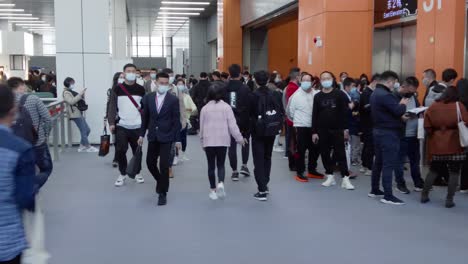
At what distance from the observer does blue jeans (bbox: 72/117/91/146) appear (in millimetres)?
11062

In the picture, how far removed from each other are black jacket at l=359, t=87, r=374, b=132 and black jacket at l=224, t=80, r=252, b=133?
82.1 inches

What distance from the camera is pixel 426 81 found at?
317 inches

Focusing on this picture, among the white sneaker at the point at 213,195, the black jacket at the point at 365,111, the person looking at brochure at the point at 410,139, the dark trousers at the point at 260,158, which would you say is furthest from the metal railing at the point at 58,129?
the person looking at brochure at the point at 410,139

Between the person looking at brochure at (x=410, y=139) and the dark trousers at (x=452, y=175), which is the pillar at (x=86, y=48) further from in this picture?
the dark trousers at (x=452, y=175)

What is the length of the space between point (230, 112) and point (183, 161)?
352 centimetres

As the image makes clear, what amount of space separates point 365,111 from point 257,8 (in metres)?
12.5

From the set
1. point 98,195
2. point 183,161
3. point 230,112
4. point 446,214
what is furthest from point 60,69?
point 446,214

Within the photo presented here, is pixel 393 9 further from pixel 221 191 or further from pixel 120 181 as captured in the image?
pixel 120 181

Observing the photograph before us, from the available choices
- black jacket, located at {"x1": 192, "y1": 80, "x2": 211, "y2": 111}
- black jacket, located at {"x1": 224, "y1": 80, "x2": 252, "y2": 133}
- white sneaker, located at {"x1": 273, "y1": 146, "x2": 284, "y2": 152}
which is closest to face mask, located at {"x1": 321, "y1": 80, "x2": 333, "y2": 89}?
black jacket, located at {"x1": 224, "y1": 80, "x2": 252, "y2": 133}

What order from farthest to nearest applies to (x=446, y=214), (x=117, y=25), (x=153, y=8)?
(x=153, y=8) → (x=117, y=25) → (x=446, y=214)

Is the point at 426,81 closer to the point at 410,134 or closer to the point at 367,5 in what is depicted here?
the point at 410,134

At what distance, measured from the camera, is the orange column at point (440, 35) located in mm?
8500

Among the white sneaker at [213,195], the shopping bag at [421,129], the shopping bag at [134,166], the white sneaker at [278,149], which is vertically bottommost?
the white sneaker at [213,195]

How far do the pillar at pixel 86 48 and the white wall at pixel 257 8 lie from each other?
6.40 meters
